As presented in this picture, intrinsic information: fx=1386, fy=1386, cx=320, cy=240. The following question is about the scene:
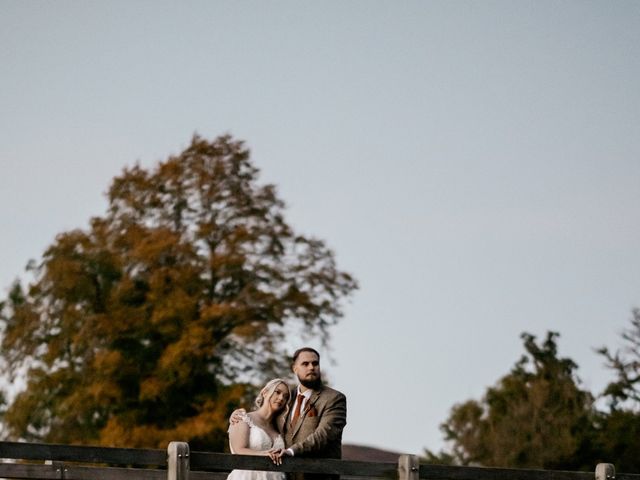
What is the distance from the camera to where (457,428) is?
74625 millimetres

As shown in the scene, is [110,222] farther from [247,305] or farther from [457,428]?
[457,428]

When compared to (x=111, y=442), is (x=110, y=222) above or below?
above

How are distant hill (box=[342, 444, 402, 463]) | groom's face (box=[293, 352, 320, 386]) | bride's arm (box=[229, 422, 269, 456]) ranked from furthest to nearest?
distant hill (box=[342, 444, 402, 463])
bride's arm (box=[229, 422, 269, 456])
groom's face (box=[293, 352, 320, 386])

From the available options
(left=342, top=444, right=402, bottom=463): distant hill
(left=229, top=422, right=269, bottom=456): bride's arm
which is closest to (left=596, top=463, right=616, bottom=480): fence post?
(left=229, top=422, right=269, bottom=456): bride's arm

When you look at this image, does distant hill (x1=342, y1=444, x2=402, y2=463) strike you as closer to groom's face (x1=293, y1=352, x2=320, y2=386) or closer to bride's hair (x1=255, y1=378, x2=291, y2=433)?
bride's hair (x1=255, y1=378, x2=291, y2=433)

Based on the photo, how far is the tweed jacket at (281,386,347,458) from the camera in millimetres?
10266

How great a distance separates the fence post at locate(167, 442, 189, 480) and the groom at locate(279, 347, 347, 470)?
0.76 m

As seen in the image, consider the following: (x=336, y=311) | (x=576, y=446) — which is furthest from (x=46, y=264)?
(x=576, y=446)

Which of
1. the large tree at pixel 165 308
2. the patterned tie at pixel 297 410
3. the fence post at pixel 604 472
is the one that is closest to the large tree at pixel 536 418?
the large tree at pixel 165 308

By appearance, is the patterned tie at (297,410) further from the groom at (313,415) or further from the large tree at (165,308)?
the large tree at (165,308)

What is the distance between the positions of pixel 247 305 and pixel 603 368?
26134mm

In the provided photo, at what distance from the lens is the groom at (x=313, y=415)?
400 inches

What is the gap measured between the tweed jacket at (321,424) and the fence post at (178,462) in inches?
33.5

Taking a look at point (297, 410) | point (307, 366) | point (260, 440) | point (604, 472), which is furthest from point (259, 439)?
point (604, 472)
